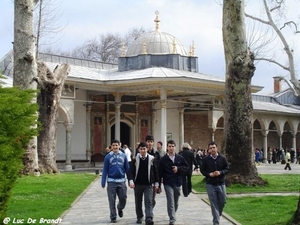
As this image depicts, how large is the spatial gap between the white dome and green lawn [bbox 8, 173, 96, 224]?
46.7 ft

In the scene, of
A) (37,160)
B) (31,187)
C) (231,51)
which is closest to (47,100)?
(37,160)

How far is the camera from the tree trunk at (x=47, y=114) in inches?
822

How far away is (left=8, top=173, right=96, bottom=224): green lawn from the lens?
10.7 metres

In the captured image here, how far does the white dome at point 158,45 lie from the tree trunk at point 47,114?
38.8ft

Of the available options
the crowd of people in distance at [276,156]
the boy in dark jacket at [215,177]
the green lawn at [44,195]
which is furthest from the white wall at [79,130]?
the boy in dark jacket at [215,177]

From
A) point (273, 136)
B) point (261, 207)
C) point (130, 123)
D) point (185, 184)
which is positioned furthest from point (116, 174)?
point (273, 136)

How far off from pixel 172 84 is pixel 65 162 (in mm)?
6528

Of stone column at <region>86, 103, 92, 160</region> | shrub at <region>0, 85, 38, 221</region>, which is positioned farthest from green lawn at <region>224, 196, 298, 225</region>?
stone column at <region>86, 103, 92, 160</region>

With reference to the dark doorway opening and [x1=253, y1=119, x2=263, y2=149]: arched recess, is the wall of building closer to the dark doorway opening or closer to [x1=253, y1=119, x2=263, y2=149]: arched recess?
the dark doorway opening

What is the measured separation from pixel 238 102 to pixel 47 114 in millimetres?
7975

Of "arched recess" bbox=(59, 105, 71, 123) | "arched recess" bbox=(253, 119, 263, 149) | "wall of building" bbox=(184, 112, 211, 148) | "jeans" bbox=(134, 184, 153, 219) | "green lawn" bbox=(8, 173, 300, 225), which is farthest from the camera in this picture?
"arched recess" bbox=(253, 119, 263, 149)

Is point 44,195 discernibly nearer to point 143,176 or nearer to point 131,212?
point 131,212

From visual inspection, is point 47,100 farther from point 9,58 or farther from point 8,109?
point 8,109

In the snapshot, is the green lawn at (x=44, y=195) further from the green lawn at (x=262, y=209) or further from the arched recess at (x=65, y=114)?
the arched recess at (x=65, y=114)
